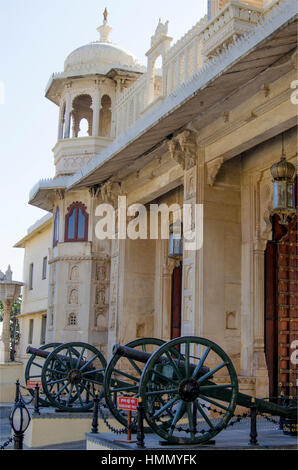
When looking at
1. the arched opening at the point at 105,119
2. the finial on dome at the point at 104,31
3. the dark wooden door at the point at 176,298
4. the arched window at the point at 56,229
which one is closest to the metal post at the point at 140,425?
the dark wooden door at the point at 176,298

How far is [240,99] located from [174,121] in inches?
59.0

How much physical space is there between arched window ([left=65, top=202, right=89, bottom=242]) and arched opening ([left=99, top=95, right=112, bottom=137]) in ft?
10.1

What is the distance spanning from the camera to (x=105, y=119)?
19828mm

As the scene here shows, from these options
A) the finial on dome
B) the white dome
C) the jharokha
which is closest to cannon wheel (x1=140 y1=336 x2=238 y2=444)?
the jharokha

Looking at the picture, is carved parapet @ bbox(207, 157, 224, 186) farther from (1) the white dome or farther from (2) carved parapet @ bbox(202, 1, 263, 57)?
(1) the white dome

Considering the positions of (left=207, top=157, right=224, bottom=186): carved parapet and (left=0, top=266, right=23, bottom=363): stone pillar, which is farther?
(left=0, top=266, right=23, bottom=363): stone pillar

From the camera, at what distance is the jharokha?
10344mm

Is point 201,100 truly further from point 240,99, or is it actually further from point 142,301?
point 142,301

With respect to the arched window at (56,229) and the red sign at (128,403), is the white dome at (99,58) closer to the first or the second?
the arched window at (56,229)

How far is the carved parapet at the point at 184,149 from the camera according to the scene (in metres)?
12.2

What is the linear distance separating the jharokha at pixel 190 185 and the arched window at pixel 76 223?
0.11ft

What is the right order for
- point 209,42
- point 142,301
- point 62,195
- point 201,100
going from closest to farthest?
point 201,100, point 209,42, point 142,301, point 62,195
